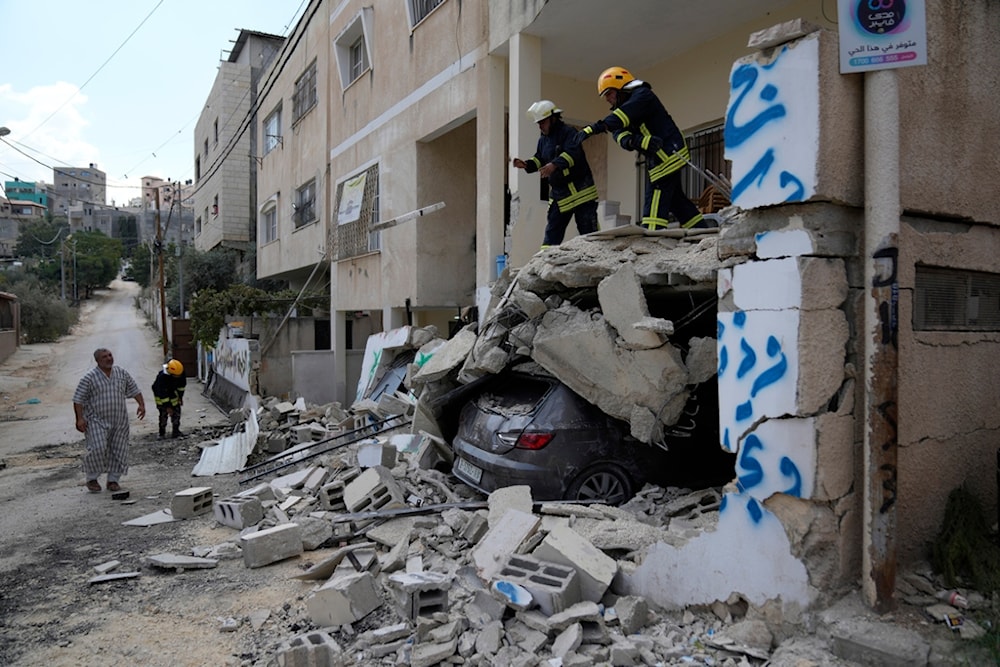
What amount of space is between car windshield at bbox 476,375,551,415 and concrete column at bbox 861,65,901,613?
259 cm

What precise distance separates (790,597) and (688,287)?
2.37 m

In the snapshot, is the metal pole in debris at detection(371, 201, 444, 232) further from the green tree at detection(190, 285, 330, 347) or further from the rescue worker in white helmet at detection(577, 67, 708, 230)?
the green tree at detection(190, 285, 330, 347)

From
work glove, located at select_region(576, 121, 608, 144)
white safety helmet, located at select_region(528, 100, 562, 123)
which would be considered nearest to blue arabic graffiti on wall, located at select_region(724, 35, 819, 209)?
work glove, located at select_region(576, 121, 608, 144)

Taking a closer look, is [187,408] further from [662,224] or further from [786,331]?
[786,331]

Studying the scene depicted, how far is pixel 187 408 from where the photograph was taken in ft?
58.6

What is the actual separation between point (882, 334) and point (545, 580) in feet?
7.16

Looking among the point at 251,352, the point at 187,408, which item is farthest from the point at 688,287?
the point at 187,408

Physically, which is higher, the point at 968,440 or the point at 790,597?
the point at 968,440

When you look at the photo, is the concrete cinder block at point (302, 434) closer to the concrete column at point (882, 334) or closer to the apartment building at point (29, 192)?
the concrete column at point (882, 334)

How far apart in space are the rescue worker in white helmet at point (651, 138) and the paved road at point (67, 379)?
1139 centimetres

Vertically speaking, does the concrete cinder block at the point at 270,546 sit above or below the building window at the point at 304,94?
below

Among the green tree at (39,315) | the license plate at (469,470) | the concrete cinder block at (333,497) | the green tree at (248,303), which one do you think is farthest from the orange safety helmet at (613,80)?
the green tree at (39,315)

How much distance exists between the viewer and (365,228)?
44.9 ft

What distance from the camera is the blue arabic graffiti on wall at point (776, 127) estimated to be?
3.23 meters
